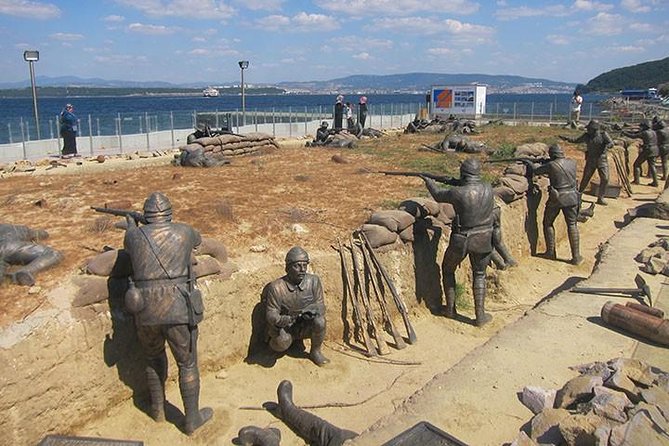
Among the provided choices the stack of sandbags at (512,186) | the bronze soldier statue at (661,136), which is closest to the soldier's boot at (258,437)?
the stack of sandbags at (512,186)

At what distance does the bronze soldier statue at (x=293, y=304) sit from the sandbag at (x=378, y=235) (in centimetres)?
148

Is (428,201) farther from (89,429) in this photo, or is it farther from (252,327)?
(89,429)

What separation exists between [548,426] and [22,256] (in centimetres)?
562

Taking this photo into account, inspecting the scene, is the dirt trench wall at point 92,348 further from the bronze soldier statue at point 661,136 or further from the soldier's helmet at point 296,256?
the bronze soldier statue at point 661,136

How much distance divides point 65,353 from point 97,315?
0.48m

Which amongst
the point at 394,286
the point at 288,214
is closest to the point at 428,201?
the point at 394,286

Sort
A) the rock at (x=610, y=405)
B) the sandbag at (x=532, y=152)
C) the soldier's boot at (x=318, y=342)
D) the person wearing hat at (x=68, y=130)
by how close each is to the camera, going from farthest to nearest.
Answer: the person wearing hat at (x=68, y=130)
the sandbag at (x=532, y=152)
the soldier's boot at (x=318, y=342)
the rock at (x=610, y=405)

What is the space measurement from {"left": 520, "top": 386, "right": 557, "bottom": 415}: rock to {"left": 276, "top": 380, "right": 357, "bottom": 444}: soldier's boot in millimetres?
1583

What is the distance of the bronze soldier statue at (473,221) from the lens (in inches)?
297

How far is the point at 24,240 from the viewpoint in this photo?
264 inches

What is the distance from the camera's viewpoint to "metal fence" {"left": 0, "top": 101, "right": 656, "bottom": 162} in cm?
1775

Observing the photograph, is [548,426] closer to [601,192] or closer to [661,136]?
[601,192]

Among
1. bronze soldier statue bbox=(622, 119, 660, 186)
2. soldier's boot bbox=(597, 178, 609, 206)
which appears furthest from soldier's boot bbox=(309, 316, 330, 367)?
bronze soldier statue bbox=(622, 119, 660, 186)

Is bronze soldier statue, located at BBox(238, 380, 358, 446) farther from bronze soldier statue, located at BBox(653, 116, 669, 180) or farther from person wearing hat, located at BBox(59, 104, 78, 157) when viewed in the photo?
bronze soldier statue, located at BBox(653, 116, 669, 180)
